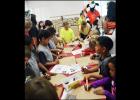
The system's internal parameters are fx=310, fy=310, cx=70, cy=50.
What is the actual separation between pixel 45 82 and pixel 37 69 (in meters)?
0.16

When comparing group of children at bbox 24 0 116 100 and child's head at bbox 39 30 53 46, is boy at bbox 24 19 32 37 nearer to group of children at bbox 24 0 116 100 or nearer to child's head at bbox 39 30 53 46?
group of children at bbox 24 0 116 100

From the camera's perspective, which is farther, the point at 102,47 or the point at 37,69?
the point at 102,47

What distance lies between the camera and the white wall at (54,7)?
5.13 ft

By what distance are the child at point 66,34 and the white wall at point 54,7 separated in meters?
0.12

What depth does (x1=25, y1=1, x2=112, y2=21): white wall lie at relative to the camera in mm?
1562

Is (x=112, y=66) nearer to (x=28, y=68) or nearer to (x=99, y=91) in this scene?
(x=99, y=91)

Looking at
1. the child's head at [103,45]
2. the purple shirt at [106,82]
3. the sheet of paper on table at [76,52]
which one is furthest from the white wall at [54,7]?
the sheet of paper on table at [76,52]

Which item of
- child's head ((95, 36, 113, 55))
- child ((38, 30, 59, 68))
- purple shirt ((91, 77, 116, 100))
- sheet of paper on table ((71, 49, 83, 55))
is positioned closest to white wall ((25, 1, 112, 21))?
child's head ((95, 36, 113, 55))

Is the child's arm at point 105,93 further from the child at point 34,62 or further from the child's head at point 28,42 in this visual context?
the child's head at point 28,42

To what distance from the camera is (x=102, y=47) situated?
172 centimetres

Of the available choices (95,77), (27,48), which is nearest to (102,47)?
(95,77)

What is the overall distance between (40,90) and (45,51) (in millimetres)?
568
